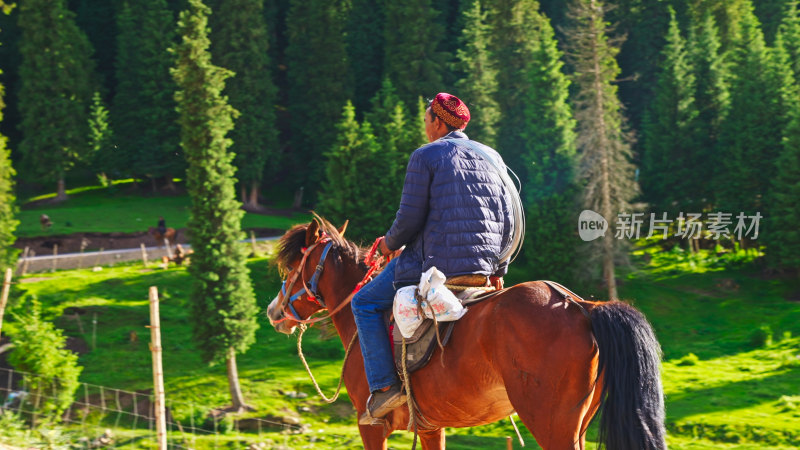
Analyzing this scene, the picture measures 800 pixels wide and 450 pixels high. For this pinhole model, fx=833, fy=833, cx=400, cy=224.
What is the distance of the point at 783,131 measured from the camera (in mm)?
41656

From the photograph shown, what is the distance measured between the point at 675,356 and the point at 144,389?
1965 cm

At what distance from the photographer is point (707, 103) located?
160 ft

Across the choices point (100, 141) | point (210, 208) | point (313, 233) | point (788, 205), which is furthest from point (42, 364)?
point (100, 141)

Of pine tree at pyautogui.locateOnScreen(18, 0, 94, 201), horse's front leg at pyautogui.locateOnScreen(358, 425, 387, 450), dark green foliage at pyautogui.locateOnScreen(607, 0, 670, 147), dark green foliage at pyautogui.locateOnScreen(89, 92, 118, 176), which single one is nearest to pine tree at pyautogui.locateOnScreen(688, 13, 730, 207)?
dark green foliage at pyautogui.locateOnScreen(607, 0, 670, 147)

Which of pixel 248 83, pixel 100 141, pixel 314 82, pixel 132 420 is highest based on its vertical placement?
pixel 314 82

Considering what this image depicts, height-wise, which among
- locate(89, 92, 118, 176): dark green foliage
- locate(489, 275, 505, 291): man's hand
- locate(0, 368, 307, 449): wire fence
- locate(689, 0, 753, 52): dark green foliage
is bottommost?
locate(0, 368, 307, 449): wire fence

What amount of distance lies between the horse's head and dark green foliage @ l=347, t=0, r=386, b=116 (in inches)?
1979

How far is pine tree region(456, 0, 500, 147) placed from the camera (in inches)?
1726

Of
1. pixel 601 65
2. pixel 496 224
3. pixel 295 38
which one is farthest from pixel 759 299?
pixel 496 224

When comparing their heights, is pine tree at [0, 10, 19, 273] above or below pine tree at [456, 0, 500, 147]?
below

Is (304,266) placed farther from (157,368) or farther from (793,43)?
(793,43)

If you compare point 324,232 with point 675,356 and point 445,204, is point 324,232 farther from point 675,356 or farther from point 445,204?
point 675,356

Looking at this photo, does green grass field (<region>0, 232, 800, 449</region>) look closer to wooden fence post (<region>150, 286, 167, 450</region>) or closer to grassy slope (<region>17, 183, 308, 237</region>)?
grassy slope (<region>17, 183, 308, 237</region>)

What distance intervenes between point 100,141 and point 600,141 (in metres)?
32.2
